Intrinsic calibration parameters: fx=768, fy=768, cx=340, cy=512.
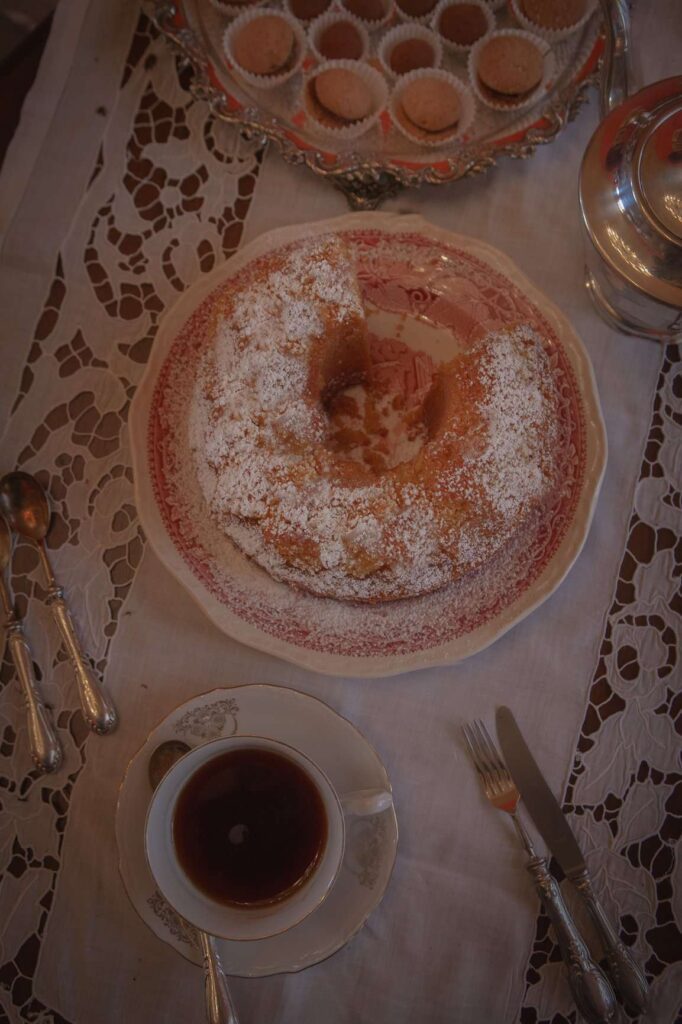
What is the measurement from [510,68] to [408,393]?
30.0 inches

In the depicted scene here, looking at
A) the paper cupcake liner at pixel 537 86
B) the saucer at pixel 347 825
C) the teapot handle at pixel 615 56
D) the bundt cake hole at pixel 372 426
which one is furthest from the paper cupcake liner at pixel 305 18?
the saucer at pixel 347 825

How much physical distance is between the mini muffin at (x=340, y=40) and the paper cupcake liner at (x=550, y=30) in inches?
13.9

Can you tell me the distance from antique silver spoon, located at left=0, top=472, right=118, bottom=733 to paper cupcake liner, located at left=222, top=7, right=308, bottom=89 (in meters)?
1.03

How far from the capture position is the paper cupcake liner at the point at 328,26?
1766 mm

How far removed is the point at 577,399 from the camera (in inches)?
64.8

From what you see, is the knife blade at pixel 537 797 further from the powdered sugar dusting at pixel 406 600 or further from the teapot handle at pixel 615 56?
the teapot handle at pixel 615 56

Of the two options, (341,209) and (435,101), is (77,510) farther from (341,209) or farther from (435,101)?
(435,101)

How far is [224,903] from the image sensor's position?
1369 millimetres

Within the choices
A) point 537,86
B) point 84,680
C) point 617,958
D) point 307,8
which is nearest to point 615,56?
point 537,86

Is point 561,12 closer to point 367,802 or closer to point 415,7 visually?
point 415,7

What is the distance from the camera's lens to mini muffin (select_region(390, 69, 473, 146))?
1721 millimetres

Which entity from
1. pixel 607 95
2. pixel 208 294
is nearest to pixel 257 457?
pixel 208 294

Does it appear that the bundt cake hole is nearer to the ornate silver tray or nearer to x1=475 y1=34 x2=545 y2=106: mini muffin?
the ornate silver tray

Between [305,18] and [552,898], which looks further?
[305,18]
